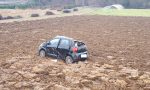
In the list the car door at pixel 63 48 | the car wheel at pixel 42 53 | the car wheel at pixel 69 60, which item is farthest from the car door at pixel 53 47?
the car wheel at pixel 69 60

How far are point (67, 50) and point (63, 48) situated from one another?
1.14 ft

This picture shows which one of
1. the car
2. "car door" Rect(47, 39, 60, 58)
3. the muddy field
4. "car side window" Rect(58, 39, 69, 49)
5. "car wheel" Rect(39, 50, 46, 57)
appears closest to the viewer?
the muddy field

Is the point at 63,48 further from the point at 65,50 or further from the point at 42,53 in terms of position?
the point at 42,53

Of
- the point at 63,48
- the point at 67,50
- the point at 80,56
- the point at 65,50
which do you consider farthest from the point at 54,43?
the point at 80,56

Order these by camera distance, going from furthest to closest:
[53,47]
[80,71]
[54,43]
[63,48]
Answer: [54,43] → [53,47] → [63,48] → [80,71]

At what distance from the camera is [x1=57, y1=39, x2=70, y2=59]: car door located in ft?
68.2

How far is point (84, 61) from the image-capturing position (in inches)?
833

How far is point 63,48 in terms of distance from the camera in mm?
20953

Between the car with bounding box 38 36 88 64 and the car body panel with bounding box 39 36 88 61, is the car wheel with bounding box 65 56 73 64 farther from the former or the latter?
the car body panel with bounding box 39 36 88 61

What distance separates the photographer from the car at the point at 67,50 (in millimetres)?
20562

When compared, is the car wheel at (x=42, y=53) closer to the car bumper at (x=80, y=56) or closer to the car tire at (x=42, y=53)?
the car tire at (x=42, y=53)

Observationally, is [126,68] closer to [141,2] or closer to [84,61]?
[84,61]

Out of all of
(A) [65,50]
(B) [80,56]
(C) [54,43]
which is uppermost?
(C) [54,43]

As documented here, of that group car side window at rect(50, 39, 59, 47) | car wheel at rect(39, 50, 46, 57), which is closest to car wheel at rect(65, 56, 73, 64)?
car side window at rect(50, 39, 59, 47)
